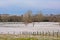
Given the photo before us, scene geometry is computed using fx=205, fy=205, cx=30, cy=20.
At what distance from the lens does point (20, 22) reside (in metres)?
70.9

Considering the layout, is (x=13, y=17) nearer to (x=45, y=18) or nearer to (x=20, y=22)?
(x=20, y=22)

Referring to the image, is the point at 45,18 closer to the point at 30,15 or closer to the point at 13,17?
the point at 30,15

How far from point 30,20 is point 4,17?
31.2 ft

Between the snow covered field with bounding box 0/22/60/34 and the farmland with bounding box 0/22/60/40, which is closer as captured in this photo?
the farmland with bounding box 0/22/60/40

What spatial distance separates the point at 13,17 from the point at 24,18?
4.64 meters

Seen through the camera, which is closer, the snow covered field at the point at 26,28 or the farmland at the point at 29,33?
the farmland at the point at 29,33

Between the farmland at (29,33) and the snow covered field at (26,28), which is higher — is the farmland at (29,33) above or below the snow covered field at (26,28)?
above

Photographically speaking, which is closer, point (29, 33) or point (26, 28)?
point (29, 33)

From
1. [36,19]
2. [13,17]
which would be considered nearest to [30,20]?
[36,19]

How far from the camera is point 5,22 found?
69.2 metres

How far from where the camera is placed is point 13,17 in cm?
6725

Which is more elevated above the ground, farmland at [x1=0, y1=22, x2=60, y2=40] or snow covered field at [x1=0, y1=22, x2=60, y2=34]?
farmland at [x1=0, y1=22, x2=60, y2=40]

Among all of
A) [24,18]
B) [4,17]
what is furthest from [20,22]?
[4,17]

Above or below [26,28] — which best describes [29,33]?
above
